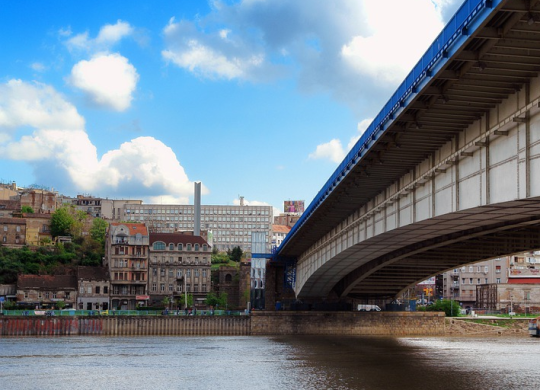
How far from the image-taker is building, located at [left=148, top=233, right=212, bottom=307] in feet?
375

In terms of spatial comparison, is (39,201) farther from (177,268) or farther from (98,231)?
(177,268)

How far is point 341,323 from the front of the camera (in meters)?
82.7

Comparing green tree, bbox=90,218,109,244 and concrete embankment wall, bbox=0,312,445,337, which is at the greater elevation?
green tree, bbox=90,218,109,244

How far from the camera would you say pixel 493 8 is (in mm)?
19094

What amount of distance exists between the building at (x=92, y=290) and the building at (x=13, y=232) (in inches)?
1080

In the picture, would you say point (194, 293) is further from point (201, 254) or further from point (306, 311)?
point (306, 311)

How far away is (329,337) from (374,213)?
34304mm

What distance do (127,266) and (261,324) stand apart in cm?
3262

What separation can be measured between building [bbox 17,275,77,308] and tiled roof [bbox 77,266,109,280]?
5.39ft

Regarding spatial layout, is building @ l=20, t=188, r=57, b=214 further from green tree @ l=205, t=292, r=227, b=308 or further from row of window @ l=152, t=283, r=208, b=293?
green tree @ l=205, t=292, r=227, b=308

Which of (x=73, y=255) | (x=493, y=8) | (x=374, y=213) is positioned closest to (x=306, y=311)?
(x=374, y=213)

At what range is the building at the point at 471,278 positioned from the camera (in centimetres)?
12325

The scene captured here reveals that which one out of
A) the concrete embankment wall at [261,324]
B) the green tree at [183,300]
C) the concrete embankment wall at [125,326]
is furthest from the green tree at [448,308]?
the green tree at [183,300]

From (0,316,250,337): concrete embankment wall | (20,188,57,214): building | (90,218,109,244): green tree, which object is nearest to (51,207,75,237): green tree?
(90,218,109,244): green tree
